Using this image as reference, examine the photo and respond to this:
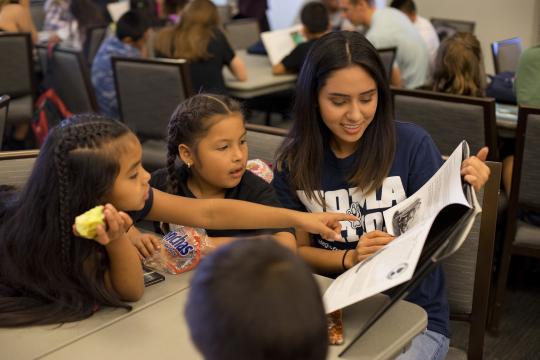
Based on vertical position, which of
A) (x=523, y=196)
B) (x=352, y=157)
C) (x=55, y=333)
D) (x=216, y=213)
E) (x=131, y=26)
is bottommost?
(x=523, y=196)

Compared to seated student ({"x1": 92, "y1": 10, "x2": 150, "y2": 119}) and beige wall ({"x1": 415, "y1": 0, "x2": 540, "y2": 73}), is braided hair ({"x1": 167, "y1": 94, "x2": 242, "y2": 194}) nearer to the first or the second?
seated student ({"x1": 92, "y1": 10, "x2": 150, "y2": 119})

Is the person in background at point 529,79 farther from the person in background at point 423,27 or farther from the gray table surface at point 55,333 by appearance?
the gray table surface at point 55,333

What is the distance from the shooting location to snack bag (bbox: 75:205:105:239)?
126cm

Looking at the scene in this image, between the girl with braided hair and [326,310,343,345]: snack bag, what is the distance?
398 millimetres

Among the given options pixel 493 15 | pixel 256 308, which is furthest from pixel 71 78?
pixel 493 15

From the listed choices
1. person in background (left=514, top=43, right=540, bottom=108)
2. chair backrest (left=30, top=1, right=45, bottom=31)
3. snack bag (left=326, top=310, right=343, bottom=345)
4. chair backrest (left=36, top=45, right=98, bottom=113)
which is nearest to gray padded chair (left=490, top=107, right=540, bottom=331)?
person in background (left=514, top=43, right=540, bottom=108)

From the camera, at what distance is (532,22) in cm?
631

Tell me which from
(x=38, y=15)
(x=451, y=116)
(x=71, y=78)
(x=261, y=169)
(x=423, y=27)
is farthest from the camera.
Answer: (x=38, y=15)

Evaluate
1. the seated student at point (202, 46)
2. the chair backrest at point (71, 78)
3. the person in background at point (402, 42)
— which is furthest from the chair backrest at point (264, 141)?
the person in background at point (402, 42)

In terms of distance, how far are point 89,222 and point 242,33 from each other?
14.9ft

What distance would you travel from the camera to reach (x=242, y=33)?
5.64 meters

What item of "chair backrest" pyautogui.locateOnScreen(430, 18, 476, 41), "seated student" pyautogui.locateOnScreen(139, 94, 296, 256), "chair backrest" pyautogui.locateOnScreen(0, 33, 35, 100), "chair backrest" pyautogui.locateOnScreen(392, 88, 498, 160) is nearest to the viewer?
"seated student" pyautogui.locateOnScreen(139, 94, 296, 256)

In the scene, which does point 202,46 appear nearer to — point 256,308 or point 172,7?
point 172,7

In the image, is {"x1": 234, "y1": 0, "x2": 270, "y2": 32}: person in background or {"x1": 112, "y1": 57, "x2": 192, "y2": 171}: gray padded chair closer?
{"x1": 112, "y1": 57, "x2": 192, "y2": 171}: gray padded chair
